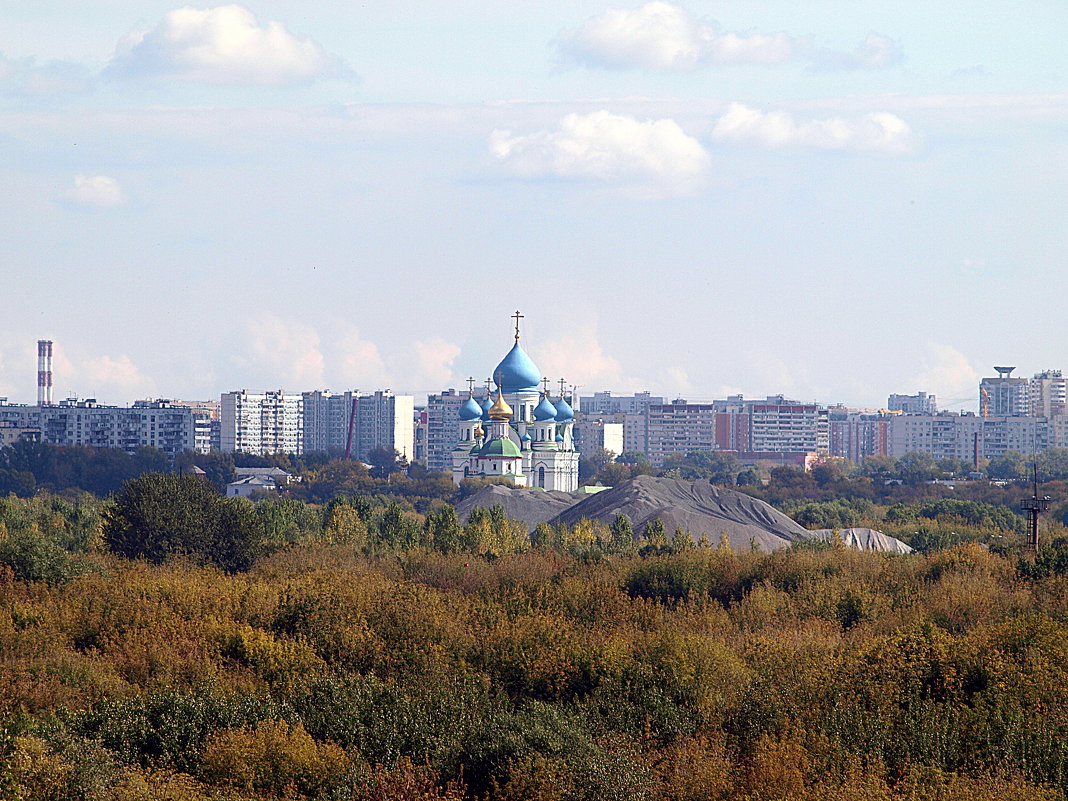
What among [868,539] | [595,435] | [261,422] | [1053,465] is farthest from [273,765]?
[595,435]

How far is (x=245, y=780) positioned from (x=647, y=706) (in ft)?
16.3

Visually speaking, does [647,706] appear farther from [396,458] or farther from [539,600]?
[396,458]

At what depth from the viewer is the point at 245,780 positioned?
53.6 feet

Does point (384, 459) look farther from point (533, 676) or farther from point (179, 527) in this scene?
point (533, 676)

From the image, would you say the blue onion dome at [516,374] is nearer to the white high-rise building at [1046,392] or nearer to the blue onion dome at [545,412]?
the blue onion dome at [545,412]

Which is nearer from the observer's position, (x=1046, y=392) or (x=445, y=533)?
(x=445, y=533)

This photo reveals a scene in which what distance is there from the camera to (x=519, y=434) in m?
78.7

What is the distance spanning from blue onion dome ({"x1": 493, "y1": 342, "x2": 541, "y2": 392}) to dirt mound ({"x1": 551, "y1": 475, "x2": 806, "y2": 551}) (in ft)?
84.0

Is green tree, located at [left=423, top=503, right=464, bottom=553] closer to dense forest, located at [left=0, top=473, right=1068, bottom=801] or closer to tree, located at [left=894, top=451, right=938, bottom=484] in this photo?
dense forest, located at [left=0, top=473, right=1068, bottom=801]

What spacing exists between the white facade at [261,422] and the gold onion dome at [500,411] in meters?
→ 63.4

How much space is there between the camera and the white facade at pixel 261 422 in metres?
141

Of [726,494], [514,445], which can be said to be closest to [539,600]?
[726,494]

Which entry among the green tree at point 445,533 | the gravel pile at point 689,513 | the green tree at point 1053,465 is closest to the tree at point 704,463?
the green tree at point 1053,465

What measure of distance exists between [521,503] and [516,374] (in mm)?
21725
